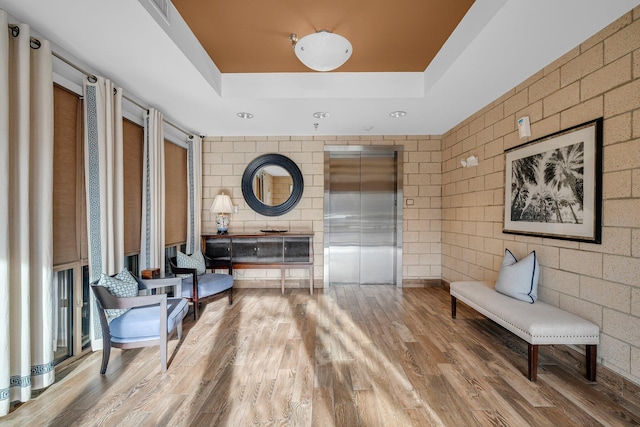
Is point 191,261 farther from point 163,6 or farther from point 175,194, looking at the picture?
point 163,6

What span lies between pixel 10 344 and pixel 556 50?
16.2 feet

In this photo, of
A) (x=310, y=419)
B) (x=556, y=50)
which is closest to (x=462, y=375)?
(x=310, y=419)

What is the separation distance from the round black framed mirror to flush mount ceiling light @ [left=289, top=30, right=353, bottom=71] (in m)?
2.82

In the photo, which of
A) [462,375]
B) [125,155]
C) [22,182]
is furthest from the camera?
[125,155]

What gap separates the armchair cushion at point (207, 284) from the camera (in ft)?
11.9

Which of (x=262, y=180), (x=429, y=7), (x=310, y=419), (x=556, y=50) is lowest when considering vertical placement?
(x=310, y=419)

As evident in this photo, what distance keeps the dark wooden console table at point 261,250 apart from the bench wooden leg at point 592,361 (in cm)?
338

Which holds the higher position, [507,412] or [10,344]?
[10,344]

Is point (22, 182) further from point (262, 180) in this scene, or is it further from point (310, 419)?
point (262, 180)

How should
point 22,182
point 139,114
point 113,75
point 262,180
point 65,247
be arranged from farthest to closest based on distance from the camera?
point 262,180 → point 139,114 → point 113,75 → point 65,247 → point 22,182

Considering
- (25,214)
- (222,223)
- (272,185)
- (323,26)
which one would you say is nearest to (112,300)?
(25,214)

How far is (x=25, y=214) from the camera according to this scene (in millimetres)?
2023

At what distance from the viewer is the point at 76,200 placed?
2.70 m

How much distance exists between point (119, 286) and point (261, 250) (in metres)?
2.31
